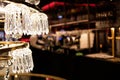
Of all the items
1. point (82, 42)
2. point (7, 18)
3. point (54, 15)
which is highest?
point (54, 15)

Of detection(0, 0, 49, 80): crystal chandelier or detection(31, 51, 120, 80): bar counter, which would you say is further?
detection(31, 51, 120, 80): bar counter

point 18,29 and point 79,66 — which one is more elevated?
point 18,29

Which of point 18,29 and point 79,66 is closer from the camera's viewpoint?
point 18,29

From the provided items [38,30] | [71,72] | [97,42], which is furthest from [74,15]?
[38,30]

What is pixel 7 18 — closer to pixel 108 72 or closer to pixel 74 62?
pixel 108 72

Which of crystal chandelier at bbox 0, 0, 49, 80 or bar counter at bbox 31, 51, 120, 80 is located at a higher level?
crystal chandelier at bbox 0, 0, 49, 80

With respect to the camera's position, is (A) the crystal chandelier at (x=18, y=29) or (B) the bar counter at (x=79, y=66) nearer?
(A) the crystal chandelier at (x=18, y=29)

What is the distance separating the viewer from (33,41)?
11.1m

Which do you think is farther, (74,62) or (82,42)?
(82,42)

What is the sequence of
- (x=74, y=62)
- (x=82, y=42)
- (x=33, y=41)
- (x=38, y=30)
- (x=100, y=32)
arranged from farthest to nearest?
(x=33, y=41)
(x=82, y=42)
(x=100, y=32)
(x=74, y=62)
(x=38, y=30)

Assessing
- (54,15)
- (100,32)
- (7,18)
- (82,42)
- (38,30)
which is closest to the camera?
(7,18)

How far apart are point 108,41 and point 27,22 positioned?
19.7ft

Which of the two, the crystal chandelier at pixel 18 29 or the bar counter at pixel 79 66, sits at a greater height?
the crystal chandelier at pixel 18 29

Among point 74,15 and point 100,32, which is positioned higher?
point 74,15
